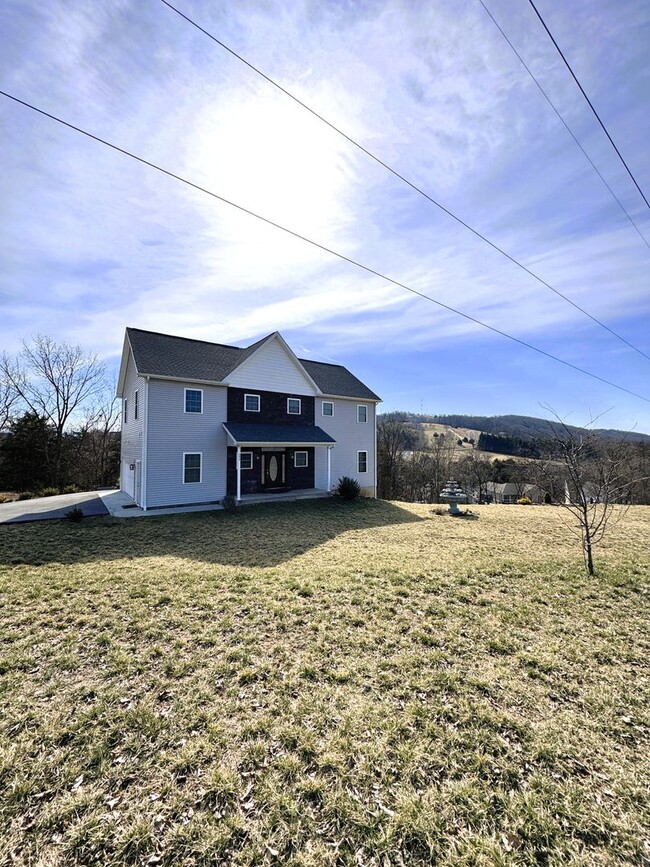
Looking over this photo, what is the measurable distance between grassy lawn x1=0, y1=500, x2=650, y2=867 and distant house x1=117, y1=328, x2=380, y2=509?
334 inches

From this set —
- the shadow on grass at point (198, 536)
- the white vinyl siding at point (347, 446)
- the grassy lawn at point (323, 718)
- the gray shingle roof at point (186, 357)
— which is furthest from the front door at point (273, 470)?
the grassy lawn at point (323, 718)

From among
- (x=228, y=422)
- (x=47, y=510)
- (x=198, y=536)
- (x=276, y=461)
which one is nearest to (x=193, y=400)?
(x=228, y=422)

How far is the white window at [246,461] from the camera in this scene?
57.7ft

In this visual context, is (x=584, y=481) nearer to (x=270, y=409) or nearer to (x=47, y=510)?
(x=270, y=409)

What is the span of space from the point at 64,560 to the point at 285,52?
10535 mm

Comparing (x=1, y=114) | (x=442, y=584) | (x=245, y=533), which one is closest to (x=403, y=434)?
(x=245, y=533)

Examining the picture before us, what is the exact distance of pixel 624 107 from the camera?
7.33 m

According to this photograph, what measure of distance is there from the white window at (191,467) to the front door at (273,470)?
10.8 ft

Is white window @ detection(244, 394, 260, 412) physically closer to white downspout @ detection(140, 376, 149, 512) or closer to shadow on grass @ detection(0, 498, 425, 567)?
white downspout @ detection(140, 376, 149, 512)

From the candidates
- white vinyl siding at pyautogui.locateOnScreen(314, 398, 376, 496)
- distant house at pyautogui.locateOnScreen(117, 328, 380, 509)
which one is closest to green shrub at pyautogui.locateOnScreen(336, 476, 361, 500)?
distant house at pyautogui.locateOnScreen(117, 328, 380, 509)

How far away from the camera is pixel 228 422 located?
1717cm

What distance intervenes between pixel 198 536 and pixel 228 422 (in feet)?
23.6

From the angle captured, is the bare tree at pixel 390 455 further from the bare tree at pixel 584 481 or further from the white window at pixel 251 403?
the bare tree at pixel 584 481

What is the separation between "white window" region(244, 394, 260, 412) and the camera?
17.8 metres
